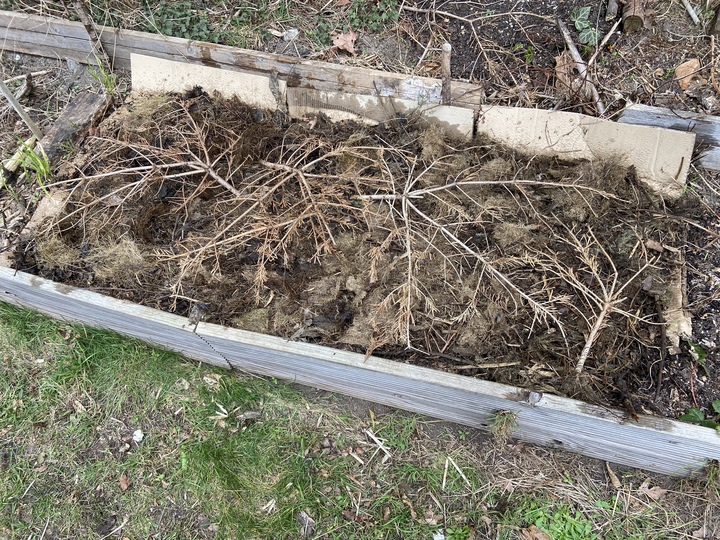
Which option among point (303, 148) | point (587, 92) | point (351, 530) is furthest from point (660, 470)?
point (303, 148)

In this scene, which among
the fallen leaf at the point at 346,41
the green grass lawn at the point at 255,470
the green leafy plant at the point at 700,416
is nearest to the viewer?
the green leafy plant at the point at 700,416

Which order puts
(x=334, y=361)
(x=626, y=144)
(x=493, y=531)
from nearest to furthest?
(x=334, y=361) < (x=493, y=531) < (x=626, y=144)

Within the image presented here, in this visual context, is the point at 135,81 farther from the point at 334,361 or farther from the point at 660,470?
the point at 660,470

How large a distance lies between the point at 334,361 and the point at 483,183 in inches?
39.4

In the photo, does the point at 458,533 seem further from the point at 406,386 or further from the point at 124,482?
the point at 124,482

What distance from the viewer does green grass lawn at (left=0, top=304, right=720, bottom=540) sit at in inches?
81.1

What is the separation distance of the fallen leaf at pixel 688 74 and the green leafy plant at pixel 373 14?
60.0 inches

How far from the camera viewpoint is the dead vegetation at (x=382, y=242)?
6.68ft

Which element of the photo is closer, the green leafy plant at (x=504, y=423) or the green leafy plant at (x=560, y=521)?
the green leafy plant at (x=504, y=423)

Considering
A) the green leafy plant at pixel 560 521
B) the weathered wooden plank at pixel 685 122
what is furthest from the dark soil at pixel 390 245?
the green leafy plant at pixel 560 521

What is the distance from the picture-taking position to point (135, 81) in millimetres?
2580

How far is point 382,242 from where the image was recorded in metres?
2.14

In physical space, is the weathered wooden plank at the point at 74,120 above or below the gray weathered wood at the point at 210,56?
below

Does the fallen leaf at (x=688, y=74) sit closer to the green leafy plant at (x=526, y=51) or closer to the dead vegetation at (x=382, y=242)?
the green leafy plant at (x=526, y=51)
